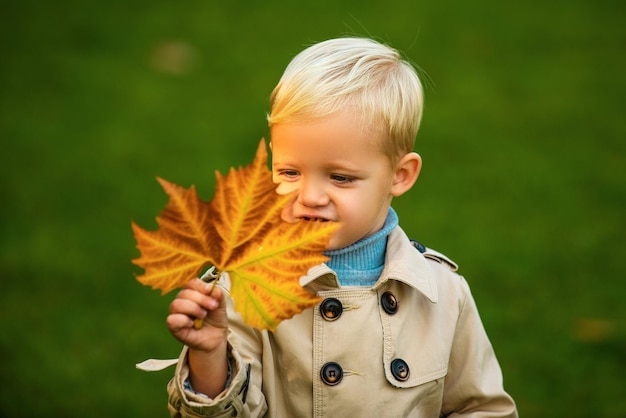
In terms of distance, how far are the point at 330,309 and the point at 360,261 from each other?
17 cm

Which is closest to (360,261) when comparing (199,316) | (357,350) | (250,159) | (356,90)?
(357,350)

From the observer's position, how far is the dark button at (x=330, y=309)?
6.64 feet

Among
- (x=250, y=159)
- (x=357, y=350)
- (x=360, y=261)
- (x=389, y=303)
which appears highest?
(x=250, y=159)

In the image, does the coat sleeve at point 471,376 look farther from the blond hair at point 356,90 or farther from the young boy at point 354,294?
the blond hair at point 356,90

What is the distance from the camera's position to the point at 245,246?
167 centimetres

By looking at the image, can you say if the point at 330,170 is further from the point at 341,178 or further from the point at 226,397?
the point at 226,397

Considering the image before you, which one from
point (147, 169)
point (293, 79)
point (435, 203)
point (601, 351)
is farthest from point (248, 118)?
point (293, 79)

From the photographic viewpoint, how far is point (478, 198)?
5.62m

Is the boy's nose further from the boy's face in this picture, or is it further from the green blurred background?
the green blurred background

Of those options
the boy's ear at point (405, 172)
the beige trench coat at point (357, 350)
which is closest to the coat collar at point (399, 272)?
the beige trench coat at point (357, 350)

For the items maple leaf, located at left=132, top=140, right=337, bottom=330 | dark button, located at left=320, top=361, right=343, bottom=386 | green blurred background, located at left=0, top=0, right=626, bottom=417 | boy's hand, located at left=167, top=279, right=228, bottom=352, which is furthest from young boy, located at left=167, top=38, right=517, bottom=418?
green blurred background, located at left=0, top=0, right=626, bottom=417

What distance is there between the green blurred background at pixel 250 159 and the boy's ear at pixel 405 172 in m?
1.91

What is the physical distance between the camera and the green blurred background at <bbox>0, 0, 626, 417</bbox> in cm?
396

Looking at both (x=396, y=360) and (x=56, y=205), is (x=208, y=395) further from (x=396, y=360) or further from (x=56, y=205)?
(x=56, y=205)
